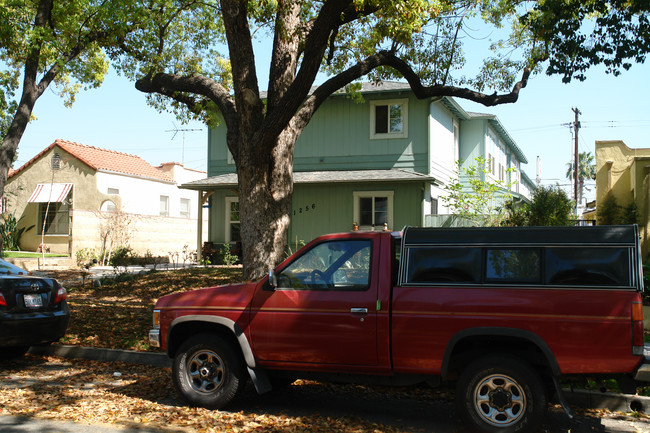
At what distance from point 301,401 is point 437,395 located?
1554mm

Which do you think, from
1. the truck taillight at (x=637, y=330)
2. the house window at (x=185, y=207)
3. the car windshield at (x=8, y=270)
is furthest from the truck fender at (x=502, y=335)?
the house window at (x=185, y=207)

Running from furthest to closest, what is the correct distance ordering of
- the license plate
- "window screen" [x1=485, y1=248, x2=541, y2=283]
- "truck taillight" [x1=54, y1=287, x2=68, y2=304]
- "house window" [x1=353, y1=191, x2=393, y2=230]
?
1. "house window" [x1=353, y1=191, x2=393, y2=230]
2. "truck taillight" [x1=54, y1=287, x2=68, y2=304]
3. the license plate
4. "window screen" [x1=485, y1=248, x2=541, y2=283]

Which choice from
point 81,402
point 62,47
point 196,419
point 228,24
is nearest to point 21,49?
point 62,47

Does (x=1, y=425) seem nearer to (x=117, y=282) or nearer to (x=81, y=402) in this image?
(x=81, y=402)

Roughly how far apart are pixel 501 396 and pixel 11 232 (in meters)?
29.0

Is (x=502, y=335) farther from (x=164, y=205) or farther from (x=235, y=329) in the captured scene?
(x=164, y=205)

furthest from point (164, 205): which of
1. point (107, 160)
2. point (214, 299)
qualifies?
point (214, 299)

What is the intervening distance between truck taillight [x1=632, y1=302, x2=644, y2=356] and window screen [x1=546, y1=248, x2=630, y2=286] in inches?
8.8

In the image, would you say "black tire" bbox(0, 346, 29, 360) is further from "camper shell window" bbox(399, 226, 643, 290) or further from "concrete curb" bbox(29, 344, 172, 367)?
"camper shell window" bbox(399, 226, 643, 290)

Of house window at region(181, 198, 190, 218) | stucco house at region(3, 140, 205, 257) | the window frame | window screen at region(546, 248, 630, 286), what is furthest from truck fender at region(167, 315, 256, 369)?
house window at region(181, 198, 190, 218)

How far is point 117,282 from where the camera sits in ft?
52.4

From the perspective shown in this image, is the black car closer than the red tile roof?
Yes

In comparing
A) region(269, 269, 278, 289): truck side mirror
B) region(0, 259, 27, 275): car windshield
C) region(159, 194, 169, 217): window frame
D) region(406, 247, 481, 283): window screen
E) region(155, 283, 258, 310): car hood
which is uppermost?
region(159, 194, 169, 217): window frame

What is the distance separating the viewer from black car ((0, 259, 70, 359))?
780 centimetres
